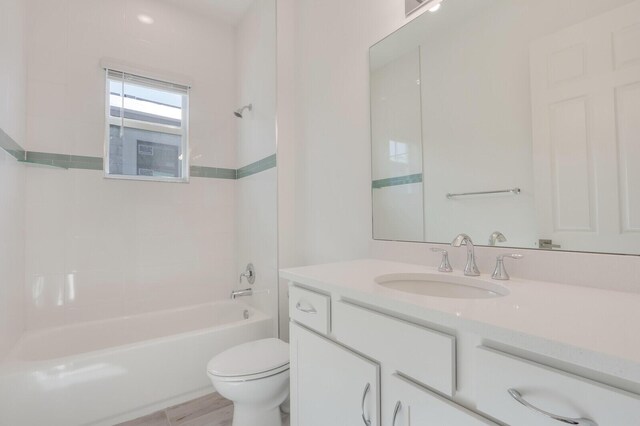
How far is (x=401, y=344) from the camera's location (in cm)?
73

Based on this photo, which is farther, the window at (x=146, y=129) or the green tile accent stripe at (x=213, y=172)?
the green tile accent stripe at (x=213, y=172)

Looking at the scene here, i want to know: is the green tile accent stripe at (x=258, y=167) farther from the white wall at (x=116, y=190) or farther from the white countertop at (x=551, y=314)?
the white countertop at (x=551, y=314)

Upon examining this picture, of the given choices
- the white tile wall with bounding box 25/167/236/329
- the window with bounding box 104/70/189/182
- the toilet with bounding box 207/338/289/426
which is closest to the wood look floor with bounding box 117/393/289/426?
the toilet with bounding box 207/338/289/426

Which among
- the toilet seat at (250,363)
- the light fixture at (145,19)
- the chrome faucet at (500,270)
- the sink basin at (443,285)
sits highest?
the light fixture at (145,19)

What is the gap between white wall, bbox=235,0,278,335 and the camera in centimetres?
207

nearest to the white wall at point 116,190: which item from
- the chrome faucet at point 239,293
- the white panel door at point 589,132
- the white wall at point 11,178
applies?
the white wall at point 11,178

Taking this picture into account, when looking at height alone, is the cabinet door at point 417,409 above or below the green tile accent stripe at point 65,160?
below

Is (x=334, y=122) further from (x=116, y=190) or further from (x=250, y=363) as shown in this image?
(x=116, y=190)

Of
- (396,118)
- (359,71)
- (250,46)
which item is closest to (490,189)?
(396,118)

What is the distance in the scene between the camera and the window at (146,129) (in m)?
2.24

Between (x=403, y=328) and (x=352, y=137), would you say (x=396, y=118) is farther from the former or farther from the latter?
(x=403, y=328)

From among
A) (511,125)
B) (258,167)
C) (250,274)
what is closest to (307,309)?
(511,125)

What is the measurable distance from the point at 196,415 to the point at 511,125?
2073 millimetres

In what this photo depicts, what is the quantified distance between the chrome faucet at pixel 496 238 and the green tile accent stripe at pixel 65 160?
99.2 inches
